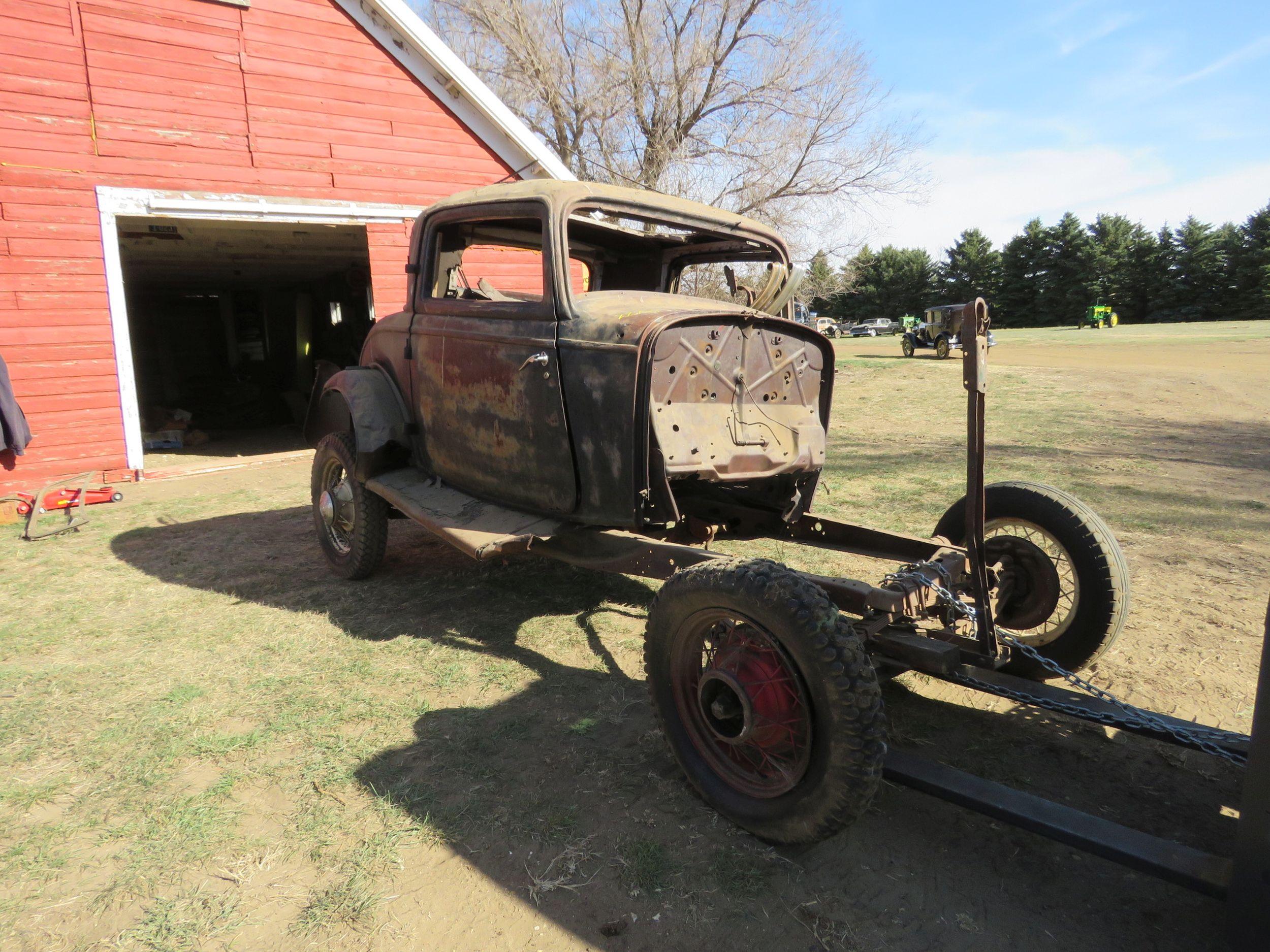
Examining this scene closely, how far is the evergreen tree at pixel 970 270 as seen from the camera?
5091 cm

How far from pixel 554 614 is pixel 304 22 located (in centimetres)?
818

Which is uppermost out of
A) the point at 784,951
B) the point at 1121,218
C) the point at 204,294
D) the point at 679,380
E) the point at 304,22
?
the point at 1121,218

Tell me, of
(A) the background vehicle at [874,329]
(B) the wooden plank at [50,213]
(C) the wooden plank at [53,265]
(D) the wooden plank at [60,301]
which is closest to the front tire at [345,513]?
(D) the wooden plank at [60,301]

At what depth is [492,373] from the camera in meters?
3.74

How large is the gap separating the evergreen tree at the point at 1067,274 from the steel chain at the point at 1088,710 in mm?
51872

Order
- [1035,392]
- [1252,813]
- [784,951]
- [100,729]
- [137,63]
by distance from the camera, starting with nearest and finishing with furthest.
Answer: [1252,813]
[784,951]
[100,729]
[137,63]
[1035,392]

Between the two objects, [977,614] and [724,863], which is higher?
[977,614]

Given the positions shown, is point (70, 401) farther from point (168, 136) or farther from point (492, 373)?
point (492, 373)

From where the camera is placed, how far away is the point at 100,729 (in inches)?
120

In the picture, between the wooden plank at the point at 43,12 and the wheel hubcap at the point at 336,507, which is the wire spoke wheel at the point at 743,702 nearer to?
the wheel hubcap at the point at 336,507

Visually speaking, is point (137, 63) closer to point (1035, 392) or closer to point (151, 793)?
point (151, 793)

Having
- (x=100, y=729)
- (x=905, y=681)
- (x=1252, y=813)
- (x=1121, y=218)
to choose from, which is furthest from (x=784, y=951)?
Answer: (x=1121, y=218)

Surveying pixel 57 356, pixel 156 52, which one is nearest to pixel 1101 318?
pixel 156 52

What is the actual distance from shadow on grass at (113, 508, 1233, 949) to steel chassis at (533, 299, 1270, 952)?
258 millimetres
